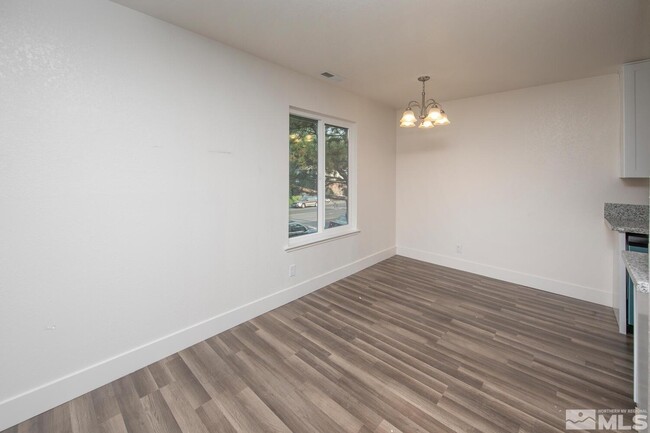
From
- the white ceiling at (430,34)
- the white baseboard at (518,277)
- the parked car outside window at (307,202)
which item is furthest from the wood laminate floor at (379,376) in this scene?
the white ceiling at (430,34)

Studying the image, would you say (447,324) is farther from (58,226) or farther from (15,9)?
(15,9)

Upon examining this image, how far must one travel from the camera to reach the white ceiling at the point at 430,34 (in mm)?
1982

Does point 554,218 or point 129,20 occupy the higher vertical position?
point 129,20

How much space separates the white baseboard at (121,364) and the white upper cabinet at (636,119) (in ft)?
12.4

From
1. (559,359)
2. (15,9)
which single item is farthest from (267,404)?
(15,9)

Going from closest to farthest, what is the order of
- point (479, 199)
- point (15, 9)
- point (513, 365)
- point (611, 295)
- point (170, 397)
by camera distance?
point (15, 9)
point (170, 397)
point (513, 365)
point (611, 295)
point (479, 199)

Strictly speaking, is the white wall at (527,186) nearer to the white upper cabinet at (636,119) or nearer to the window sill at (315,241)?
the white upper cabinet at (636,119)

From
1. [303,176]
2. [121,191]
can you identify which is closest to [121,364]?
[121,191]

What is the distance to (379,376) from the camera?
2.04 meters

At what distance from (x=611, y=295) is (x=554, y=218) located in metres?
1.02

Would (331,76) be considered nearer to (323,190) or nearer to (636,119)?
(323,190)

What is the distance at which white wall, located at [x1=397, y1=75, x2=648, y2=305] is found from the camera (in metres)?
3.23

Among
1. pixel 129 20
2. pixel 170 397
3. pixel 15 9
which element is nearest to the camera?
pixel 15 9

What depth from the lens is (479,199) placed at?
4152 mm
